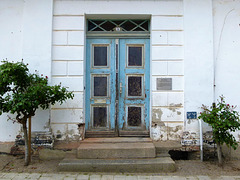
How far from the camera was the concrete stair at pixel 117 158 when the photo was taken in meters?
3.89

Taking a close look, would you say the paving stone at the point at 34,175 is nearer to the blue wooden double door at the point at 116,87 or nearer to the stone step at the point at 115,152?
the stone step at the point at 115,152

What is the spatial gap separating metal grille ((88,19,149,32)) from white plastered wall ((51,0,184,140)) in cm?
30

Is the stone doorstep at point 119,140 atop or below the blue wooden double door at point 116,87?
below

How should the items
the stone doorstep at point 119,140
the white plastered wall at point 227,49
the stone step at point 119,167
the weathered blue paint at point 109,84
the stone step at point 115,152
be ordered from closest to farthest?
the stone step at point 119,167
the stone step at point 115,152
the stone doorstep at point 119,140
the white plastered wall at point 227,49
the weathered blue paint at point 109,84

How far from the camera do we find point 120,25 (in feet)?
16.5

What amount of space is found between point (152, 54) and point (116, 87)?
1.14 m

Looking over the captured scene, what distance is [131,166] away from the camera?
388 cm

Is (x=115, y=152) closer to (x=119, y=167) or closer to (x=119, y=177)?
(x=119, y=167)

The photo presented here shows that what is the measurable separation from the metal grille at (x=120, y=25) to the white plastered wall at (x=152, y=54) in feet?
0.97

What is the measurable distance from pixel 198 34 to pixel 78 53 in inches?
108

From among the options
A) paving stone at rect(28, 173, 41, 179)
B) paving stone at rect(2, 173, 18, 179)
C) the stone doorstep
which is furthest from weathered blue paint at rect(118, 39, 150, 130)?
paving stone at rect(2, 173, 18, 179)

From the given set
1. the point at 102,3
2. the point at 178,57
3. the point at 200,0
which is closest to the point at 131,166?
the point at 178,57

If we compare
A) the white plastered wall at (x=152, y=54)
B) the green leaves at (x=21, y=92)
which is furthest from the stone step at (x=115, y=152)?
the green leaves at (x=21, y=92)

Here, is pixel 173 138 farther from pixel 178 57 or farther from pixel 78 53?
pixel 78 53
